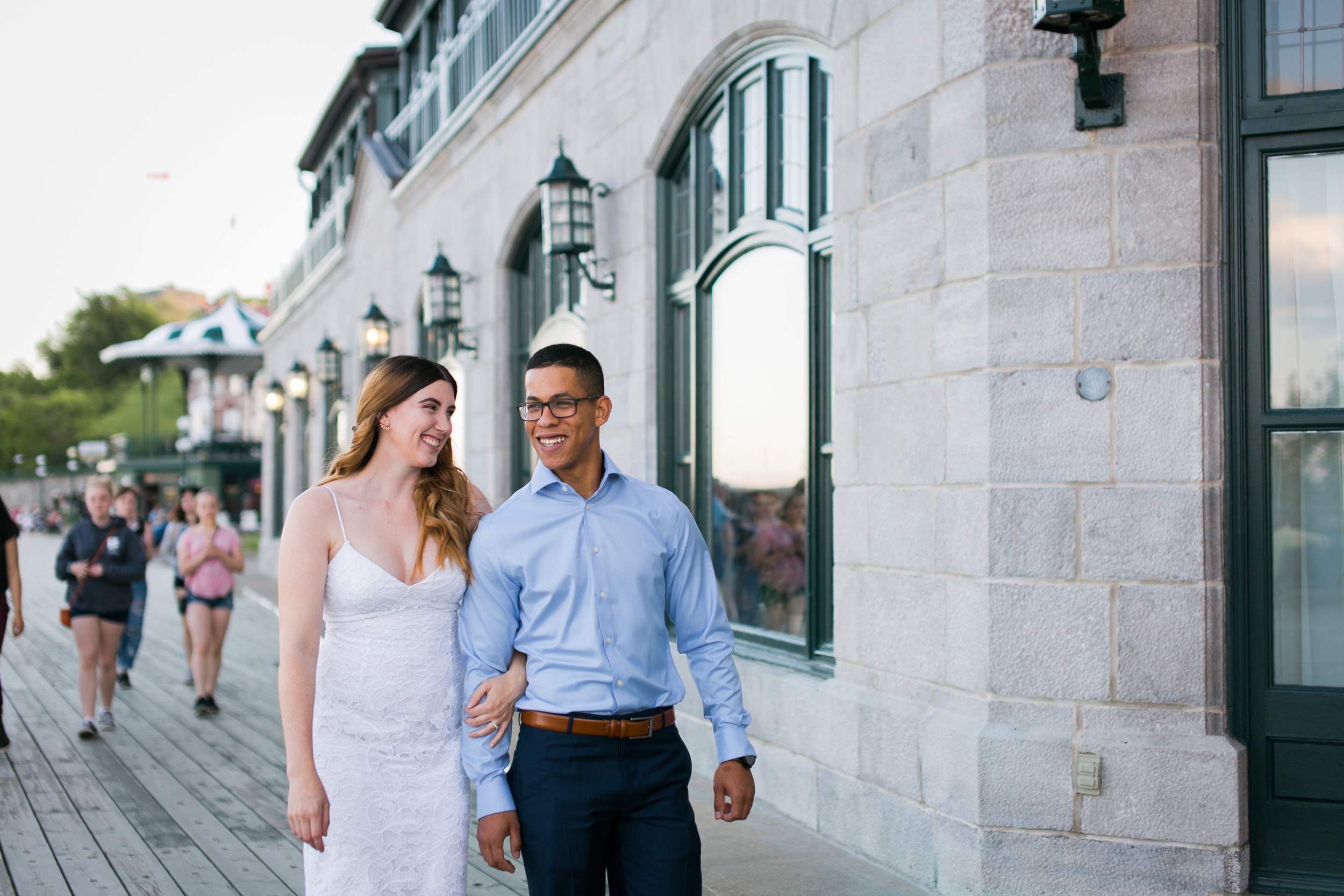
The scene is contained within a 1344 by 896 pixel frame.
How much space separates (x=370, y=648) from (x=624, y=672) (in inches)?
28.2

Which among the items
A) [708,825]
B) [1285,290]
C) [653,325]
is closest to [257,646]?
[653,325]

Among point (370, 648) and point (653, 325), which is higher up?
point (653, 325)

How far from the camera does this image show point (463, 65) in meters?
14.1

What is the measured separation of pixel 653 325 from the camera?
8.27 meters

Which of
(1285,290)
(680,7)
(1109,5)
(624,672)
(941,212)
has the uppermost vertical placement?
(680,7)

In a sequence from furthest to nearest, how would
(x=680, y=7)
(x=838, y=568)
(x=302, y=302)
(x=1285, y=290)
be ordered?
(x=302, y=302)
(x=680, y=7)
(x=838, y=568)
(x=1285, y=290)

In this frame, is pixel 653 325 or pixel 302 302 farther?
pixel 302 302

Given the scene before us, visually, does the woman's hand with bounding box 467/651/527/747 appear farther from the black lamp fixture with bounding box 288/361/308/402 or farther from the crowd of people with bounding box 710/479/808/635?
the black lamp fixture with bounding box 288/361/308/402

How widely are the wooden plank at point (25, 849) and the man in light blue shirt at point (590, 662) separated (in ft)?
10.6

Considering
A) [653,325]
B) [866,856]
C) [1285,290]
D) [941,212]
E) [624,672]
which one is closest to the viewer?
[624,672]

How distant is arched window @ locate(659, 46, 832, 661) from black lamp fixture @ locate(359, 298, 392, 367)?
8.22m

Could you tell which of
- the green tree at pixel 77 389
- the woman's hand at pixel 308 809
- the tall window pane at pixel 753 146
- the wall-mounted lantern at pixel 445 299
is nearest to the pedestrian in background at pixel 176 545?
the wall-mounted lantern at pixel 445 299

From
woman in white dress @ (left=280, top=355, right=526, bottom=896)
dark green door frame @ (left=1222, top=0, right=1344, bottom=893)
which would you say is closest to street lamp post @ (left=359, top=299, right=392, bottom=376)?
dark green door frame @ (left=1222, top=0, right=1344, bottom=893)

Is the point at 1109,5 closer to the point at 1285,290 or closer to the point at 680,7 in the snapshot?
the point at 1285,290
